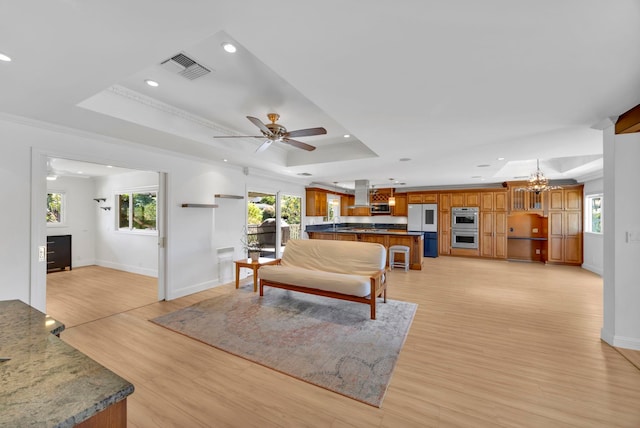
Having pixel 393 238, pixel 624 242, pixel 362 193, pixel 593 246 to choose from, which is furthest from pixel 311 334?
pixel 593 246

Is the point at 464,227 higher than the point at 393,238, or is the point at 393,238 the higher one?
the point at 464,227

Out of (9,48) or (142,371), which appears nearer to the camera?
(9,48)

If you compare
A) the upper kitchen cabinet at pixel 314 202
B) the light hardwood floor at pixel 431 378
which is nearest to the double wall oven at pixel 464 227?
the upper kitchen cabinet at pixel 314 202

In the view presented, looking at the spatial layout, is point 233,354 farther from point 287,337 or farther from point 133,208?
point 133,208

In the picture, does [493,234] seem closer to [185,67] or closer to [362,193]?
[362,193]

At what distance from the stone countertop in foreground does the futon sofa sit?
9.51ft

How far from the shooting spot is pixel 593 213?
6547 millimetres

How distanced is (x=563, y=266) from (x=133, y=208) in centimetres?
1112

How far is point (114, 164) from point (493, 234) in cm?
935

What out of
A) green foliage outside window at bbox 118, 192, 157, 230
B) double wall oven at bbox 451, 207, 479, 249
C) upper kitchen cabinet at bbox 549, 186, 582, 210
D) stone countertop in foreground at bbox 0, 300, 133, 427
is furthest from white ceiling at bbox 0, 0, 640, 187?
double wall oven at bbox 451, 207, 479, 249

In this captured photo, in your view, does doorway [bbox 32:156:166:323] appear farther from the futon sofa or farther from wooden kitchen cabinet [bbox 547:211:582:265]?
wooden kitchen cabinet [bbox 547:211:582:265]

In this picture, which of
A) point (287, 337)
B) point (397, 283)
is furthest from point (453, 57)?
point (397, 283)

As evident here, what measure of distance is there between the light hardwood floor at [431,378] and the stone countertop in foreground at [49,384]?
3.73ft

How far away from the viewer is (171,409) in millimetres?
1888
